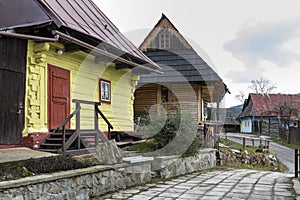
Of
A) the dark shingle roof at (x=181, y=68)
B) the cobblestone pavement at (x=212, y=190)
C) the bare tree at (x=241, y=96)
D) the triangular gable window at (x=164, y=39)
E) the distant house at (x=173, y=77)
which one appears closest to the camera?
the cobblestone pavement at (x=212, y=190)

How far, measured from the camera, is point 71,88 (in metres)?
9.19

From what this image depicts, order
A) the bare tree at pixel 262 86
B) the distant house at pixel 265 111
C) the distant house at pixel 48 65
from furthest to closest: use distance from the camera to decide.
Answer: the bare tree at pixel 262 86 → the distant house at pixel 265 111 → the distant house at pixel 48 65

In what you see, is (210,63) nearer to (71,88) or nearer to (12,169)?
(71,88)

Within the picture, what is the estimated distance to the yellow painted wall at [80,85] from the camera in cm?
776

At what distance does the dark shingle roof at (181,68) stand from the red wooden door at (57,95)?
8.10m

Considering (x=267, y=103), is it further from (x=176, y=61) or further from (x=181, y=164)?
(x=181, y=164)

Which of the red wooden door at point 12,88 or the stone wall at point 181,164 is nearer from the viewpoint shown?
the red wooden door at point 12,88

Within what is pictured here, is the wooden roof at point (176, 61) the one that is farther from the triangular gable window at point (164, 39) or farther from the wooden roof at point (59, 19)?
the wooden roof at point (59, 19)

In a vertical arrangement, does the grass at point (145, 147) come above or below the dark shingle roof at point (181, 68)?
below

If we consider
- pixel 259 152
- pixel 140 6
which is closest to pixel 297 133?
pixel 259 152

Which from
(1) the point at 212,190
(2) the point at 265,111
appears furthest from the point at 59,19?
(2) the point at 265,111

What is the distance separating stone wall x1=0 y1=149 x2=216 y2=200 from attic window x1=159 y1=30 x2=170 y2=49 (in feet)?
34.4

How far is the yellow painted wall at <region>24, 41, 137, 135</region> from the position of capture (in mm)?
7762

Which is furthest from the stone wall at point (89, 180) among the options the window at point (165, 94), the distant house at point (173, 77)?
the window at point (165, 94)
